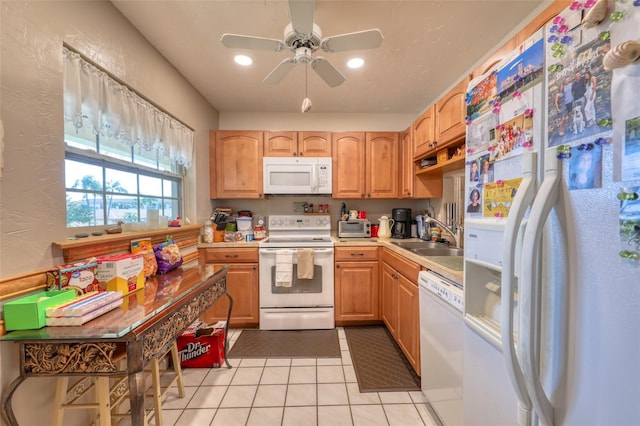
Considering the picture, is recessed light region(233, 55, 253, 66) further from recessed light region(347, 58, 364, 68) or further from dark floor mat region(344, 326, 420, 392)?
dark floor mat region(344, 326, 420, 392)

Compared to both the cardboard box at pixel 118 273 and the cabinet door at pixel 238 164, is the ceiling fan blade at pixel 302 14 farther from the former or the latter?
the cabinet door at pixel 238 164

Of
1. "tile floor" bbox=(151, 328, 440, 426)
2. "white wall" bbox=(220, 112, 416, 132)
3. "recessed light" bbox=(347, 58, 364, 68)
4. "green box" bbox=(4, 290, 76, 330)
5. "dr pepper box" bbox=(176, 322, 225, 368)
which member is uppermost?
"recessed light" bbox=(347, 58, 364, 68)

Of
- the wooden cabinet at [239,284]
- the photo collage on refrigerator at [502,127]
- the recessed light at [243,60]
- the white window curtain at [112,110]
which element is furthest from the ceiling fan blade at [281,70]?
the wooden cabinet at [239,284]

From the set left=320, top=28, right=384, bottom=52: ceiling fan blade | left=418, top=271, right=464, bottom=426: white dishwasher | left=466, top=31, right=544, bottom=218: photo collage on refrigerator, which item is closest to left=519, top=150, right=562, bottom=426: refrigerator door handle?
Answer: left=466, top=31, right=544, bottom=218: photo collage on refrigerator

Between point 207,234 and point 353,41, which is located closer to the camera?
point 353,41

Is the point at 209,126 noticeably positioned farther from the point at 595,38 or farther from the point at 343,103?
the point at 595,38

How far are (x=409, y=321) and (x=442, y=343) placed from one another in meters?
0.57

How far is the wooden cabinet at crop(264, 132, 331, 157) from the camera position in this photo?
290cm

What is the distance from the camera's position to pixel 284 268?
2.52m

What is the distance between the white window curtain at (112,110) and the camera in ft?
4.12

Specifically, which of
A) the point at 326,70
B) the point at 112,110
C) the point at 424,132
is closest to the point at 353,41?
the point at 326,70

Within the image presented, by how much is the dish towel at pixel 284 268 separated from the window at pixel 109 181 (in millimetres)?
1149

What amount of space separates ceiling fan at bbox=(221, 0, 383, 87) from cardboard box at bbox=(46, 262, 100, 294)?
4.39 feet

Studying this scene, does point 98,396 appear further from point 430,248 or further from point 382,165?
point 382,165
